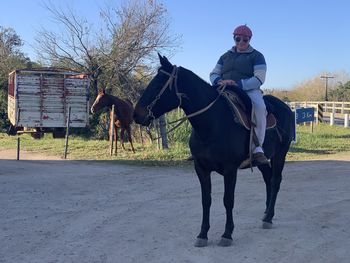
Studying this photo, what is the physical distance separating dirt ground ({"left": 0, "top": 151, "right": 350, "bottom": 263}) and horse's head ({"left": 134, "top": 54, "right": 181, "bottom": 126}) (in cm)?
159

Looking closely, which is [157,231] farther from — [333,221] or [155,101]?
[333,221]

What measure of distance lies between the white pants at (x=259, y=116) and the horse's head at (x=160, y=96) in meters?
1.13

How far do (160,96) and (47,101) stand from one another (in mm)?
12326

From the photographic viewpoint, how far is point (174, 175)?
11.2 metres

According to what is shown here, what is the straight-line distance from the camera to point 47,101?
16.6m

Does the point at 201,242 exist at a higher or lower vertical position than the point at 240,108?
lower

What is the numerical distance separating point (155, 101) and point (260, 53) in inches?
69.4

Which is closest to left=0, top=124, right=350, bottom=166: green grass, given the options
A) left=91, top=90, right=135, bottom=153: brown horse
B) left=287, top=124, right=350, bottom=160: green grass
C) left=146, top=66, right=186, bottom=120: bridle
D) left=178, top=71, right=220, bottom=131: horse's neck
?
left=287, top=124, right=350, bottom=160: green grass

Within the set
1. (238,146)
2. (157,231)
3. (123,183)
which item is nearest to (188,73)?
(238,146)

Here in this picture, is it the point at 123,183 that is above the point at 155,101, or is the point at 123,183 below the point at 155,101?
below

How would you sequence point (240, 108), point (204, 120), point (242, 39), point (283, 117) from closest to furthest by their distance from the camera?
point (204, 120) → point (240, 108) → point (242, 39) → point (283, 117)

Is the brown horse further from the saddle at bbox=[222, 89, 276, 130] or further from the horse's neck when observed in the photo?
the horse's neck

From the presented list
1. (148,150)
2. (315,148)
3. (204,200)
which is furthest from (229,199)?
(315,148)

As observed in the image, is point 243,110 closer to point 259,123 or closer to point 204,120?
point 259,123
